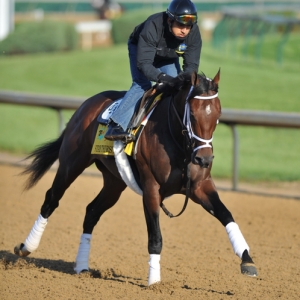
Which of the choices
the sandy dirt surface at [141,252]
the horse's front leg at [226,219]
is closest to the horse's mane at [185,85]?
the horse's front leg at [226,219]

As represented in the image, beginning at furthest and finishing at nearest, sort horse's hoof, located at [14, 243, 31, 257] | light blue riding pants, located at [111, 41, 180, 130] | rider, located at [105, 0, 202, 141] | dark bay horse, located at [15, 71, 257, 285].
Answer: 1. horse's hoof, located at [14, 243, 31, 257]
2. light blue riding pants, located at [111, 41, 180, 130]
3. rider, located at [105, 0, 202, 141]
4. dark bay horse, located at [15, 71, 257, 285]

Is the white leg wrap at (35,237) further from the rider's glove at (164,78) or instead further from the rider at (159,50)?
the rider's glove at (164,78)

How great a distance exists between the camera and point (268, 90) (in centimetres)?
1686

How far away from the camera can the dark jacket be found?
582cm

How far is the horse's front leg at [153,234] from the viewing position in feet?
18.4

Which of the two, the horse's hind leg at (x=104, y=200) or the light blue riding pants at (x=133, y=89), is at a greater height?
the light blue riding pants at (x=133, y=89)

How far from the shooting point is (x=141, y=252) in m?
7.25

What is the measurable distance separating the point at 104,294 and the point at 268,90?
12212mm

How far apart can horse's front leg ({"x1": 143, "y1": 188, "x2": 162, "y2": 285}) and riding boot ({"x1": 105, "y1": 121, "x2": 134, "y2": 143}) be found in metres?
0.52

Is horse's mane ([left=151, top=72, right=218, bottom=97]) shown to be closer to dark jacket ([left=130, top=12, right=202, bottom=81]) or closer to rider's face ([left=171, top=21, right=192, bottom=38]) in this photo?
dark jacket ([left=130, top=12, right=202, bottom=81])

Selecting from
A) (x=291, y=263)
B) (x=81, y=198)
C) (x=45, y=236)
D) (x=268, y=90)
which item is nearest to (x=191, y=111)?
(x=291, y=263)

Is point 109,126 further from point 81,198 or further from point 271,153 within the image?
point 271,153

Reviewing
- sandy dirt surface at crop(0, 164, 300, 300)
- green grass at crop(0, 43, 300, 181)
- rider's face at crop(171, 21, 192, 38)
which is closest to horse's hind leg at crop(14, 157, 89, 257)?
sandy dirt surface at crop(0, 164, 300, 300)

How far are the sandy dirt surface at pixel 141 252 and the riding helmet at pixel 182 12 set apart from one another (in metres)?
2.33
